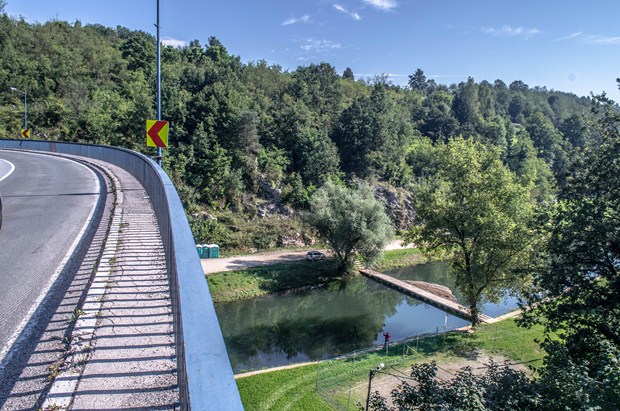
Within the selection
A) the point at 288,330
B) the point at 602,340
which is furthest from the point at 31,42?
the point at 602,340

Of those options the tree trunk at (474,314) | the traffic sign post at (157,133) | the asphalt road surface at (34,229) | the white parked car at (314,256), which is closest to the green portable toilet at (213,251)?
the white parked car at (314,256)

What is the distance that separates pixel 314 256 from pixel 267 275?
560 centimetres

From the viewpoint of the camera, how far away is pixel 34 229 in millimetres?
8484

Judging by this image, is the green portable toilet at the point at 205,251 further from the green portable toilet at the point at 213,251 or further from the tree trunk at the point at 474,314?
the tree trunk at the point at 474,314

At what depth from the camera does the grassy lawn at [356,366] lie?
53.2 ft

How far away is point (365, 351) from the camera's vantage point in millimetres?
21938

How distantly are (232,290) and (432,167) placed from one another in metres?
42.3

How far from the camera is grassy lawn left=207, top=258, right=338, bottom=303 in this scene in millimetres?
29953

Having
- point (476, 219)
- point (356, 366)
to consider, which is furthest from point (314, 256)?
point (356, 366)

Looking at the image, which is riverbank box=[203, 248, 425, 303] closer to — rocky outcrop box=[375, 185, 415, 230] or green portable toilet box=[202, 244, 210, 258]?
green portable toilet box=[202, 244, 210, 258]

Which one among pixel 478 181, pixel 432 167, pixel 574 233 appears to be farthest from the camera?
pixel 432 167

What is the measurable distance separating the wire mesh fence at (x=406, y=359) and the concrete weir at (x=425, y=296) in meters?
4.20

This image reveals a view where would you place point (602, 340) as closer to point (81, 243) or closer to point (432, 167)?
point (81, 243)

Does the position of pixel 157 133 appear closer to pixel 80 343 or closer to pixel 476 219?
pixel 80 343
